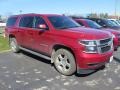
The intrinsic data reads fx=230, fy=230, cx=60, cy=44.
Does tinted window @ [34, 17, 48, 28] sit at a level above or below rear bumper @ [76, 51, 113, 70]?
above

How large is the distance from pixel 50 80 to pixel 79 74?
3.27 ft

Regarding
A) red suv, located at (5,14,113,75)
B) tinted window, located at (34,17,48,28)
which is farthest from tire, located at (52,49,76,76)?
tinted window, located at (34,17,48,28)

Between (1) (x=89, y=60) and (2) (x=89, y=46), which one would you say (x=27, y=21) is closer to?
(2) (x=89, y=46)

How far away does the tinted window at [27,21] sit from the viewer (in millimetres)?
8820

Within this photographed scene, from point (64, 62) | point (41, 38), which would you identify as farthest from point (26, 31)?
point (64, 62)

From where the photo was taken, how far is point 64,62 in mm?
7016

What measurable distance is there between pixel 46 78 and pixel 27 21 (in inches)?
129

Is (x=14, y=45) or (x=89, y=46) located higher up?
(x=89, y=46)

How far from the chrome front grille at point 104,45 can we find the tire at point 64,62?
84 cm

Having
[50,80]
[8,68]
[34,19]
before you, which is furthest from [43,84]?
[34,19]

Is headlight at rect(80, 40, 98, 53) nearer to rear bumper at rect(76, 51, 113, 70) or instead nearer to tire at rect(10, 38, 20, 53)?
rear bumper at rect(76, 51, 113, 70)

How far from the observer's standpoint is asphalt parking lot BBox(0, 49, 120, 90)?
5.95 m

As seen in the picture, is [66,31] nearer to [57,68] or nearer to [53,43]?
[53,43]

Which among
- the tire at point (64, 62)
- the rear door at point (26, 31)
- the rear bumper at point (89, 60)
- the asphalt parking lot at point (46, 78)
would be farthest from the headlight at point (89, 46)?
the rear door at point (26, 31)
